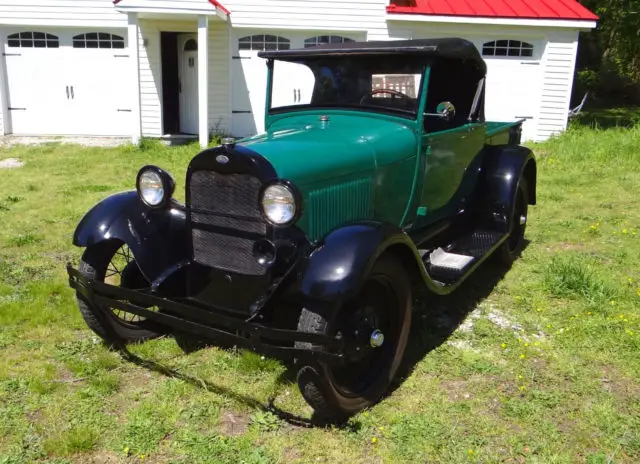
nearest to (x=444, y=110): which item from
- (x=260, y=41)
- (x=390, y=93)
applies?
(x=390, y=93)

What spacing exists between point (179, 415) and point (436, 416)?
136 centimetres

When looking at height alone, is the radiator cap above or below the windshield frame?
below

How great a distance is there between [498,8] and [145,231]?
1076 cm

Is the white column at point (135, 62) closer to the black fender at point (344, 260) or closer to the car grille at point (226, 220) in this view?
the car grille at point (226, 220)

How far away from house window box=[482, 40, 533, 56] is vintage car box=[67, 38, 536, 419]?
8.36 m

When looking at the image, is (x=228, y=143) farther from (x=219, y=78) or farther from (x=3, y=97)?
(x=3, y=97)

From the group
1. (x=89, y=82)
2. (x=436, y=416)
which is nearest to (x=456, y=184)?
(x=436, y=416)

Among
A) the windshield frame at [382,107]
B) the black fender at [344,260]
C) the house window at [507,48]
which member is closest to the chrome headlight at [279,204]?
the black fender at [344,260]

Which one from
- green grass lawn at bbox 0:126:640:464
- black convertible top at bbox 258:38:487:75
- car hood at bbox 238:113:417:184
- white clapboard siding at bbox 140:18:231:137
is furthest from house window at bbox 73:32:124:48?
car hood at bbox 238:113:417:184

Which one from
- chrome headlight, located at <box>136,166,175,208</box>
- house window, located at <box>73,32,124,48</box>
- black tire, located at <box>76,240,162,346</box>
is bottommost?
black tire, located at <box>76,240,162,346</box>

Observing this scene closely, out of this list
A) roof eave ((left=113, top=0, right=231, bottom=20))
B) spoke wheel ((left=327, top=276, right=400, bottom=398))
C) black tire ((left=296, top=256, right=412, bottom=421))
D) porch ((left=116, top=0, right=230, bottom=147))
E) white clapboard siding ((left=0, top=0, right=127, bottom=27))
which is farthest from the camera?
white clapboard siding ((left=0, top=0, right=127, bottom=27))

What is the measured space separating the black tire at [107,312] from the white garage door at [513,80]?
10.2 meters

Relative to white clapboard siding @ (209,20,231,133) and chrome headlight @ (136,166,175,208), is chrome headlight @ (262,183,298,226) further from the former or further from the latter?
white clapboard siding @ (209,20,231,133)

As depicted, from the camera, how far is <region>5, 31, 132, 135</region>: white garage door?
40.2 feet
